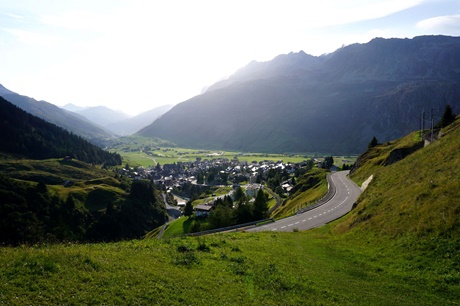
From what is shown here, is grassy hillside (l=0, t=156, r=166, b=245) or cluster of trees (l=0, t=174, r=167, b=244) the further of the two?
grassy hillside (l=0, t=156, r=166, b=245)

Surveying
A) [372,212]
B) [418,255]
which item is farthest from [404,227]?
[372,212]

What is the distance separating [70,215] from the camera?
397 ft

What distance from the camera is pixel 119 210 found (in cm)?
13575

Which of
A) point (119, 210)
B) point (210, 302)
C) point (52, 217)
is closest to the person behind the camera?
point (210, 302)

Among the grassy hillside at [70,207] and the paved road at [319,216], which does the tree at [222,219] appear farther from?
the grassy hillside at [70,207]

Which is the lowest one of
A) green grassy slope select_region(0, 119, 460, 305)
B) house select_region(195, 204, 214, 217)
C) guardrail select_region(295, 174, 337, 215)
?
house select_region(195, 204, 214, 217)

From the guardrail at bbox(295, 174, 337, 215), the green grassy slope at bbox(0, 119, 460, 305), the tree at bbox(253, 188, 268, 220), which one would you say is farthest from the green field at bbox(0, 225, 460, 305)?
the tree at bbox(253, 188, 268, 220)

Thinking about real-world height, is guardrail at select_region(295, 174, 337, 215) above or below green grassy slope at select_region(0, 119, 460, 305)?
below

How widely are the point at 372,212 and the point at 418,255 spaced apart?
12.1 metres

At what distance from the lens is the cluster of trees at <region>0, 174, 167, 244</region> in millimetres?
92938

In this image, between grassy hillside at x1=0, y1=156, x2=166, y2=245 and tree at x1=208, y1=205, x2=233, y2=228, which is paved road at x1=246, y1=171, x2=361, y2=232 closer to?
tree at x1=208, y1=205, x2=233, y2=228

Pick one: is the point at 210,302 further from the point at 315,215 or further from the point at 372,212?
the point at 315,215

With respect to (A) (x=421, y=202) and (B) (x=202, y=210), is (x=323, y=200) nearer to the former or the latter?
(A) (x=421, y=202)

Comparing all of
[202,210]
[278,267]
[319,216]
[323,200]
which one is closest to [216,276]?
[278,267]
